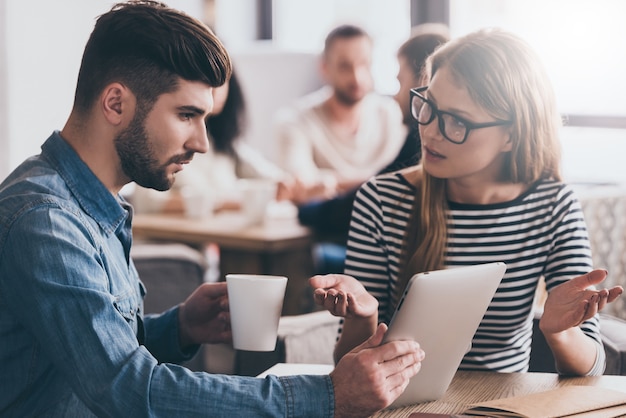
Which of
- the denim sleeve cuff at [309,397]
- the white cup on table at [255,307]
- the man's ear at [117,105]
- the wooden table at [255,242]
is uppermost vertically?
the man's ear at [117,105]

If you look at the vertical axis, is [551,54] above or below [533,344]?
above

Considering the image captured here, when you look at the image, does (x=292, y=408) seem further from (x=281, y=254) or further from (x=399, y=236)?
(x=281, y=254)

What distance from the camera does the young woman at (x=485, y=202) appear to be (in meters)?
1.64

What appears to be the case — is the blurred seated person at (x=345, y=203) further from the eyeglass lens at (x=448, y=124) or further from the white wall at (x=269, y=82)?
the white wall at (x=269, y=82)

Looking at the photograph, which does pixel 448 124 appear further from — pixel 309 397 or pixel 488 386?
pixel 309 397

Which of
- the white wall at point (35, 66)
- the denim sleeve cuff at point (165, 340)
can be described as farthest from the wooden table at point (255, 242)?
the denim sleeve cuff at point (165, 340)

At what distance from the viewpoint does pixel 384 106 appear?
448 cm

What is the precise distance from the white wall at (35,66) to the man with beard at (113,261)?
267 centimetres

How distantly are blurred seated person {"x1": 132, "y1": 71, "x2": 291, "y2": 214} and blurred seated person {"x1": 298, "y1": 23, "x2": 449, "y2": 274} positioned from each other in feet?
1.35

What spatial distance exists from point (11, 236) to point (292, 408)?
1.50ft

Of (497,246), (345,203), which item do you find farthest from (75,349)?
(345,203)

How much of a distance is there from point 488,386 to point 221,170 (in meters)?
2.67

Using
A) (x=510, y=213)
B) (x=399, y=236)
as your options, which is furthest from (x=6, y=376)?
(x=510, y=213)

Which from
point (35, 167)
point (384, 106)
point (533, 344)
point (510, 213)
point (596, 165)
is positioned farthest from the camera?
point (384, 106)
